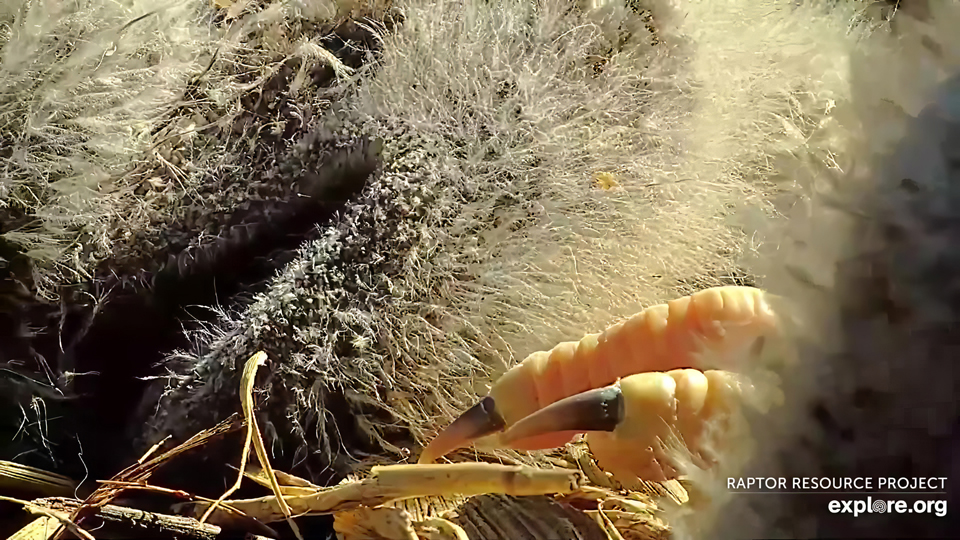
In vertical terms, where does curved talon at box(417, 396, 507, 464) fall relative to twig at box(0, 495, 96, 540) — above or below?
above

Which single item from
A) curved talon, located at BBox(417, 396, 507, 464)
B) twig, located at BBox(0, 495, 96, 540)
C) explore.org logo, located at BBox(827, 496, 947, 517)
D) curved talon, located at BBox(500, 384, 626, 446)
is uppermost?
explore.org logo, located at BBox(827, 496, 947, 517)

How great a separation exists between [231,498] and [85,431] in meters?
0.13

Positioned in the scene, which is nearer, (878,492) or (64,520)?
(878,492)

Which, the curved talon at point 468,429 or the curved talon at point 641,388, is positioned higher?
the curved talon at point 641,388

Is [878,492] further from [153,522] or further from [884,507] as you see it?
[153,522]

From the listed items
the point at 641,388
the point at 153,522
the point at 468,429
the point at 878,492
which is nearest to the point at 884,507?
the point at 878,492

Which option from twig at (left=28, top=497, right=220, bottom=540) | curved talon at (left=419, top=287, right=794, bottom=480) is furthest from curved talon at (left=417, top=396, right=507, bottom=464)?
twig at (left=28, top=497, right=220, bottom=540)

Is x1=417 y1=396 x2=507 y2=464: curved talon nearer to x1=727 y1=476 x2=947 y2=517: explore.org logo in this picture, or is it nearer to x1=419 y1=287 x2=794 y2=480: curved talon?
x1=419 y1=287 x2=794 y2=480: curved talon

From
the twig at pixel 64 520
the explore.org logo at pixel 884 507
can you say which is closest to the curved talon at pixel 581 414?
the explore.org logo at pixel 884 507

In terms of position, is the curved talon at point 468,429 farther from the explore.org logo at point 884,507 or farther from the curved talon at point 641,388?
the explore.org logo at point 884,507

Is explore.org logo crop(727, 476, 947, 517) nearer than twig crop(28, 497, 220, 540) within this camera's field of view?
Yes

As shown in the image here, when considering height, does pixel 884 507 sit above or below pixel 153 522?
above

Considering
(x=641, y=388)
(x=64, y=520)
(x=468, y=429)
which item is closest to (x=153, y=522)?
(x=64, y=520)

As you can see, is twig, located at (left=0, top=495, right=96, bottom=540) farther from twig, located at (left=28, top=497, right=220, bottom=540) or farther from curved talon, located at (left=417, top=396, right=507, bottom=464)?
curved talon, located at (left=417, top=396, right=507, bottom=464)
